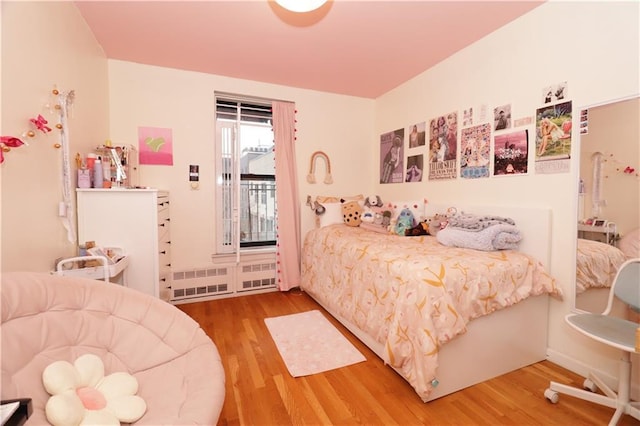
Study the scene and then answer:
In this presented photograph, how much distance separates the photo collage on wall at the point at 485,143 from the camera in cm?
192

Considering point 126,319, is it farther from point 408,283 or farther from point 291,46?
point 291,46

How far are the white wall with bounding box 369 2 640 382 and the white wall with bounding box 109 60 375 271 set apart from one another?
157 cm

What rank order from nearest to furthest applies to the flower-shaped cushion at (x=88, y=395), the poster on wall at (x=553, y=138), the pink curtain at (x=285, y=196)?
the flower-shaped cushion at (x=88, y=395) → the poster on wall at (x=553, y=138) → the pink curtain at (x=285, y=196)

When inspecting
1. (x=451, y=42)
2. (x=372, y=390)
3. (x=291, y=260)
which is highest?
(x=451, y=42)

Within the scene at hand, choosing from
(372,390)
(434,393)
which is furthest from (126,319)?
(434,393)

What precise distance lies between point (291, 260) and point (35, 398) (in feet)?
8.45

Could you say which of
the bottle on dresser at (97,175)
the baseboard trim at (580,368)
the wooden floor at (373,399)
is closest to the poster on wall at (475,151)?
the baseboard trim at (580,368)

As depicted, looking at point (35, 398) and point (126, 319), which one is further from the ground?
point (126, 319)

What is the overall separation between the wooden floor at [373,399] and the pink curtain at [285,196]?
1293mm

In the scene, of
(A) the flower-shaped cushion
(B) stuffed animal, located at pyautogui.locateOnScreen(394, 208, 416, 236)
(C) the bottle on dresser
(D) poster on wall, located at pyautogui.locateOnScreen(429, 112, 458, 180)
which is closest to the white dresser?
(C) the bottle on dresser

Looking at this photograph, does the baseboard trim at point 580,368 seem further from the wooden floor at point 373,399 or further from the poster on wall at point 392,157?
the poster on wall at point 392,157

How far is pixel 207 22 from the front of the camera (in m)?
2.18

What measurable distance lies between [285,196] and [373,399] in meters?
2.27

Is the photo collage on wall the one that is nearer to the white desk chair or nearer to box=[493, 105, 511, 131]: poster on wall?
box=[493, 105, 511, 131]: poster on wall
